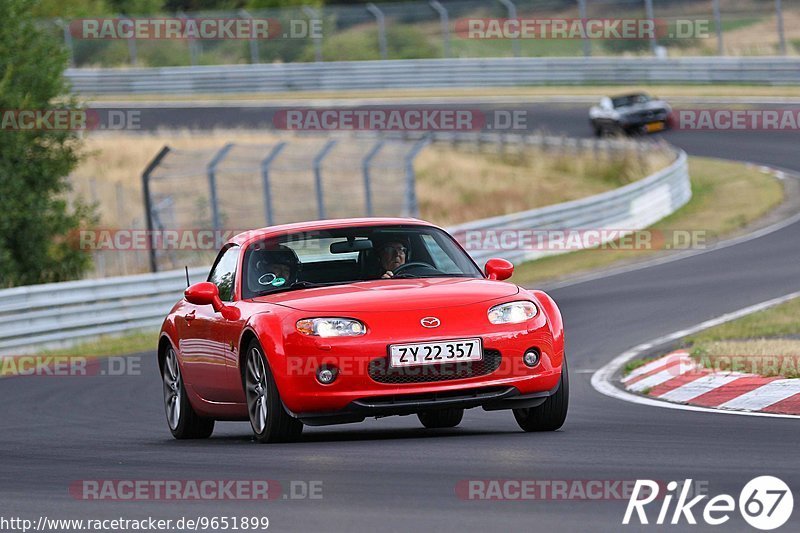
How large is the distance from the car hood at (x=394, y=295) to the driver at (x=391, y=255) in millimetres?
243

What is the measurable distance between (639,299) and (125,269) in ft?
38.9

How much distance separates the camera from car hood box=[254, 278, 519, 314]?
27.7ft

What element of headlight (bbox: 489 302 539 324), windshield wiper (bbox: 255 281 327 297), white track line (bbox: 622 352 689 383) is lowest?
white track line (bbox: 622 352 689 383)

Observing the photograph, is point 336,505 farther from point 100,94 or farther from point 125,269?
point 100,94

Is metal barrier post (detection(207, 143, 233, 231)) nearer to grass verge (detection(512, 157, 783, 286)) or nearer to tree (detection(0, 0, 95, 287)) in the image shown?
tree (detection(0, 0, 95, 287))

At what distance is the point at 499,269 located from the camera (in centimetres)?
948

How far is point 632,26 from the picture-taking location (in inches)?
2058

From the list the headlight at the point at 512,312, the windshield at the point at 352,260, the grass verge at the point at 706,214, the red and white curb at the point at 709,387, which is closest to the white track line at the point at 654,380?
the red and white curb at the point at 709,387

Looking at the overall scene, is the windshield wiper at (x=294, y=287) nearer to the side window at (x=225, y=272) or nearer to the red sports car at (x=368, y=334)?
the red sports car at (x=368, y=334)

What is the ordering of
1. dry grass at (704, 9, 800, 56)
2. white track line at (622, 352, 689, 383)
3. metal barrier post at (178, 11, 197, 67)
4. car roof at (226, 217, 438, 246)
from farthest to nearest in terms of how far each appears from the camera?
1. metal barrier post at (178, 11, 197, 67)
2. dry grass at (704, 9, 800, 56)
3. white track line at (622, 352, 689, 383)
4. car roof at (226, 217, 438, 246)

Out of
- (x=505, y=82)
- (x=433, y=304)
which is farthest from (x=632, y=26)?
(x=433, y=304)

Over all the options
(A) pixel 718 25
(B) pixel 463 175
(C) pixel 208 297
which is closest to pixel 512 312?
(C) pixel 208 297

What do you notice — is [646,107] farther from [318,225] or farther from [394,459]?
[394,459]

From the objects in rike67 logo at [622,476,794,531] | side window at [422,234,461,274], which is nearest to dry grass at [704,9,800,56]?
side window at [422,234,461,274]
